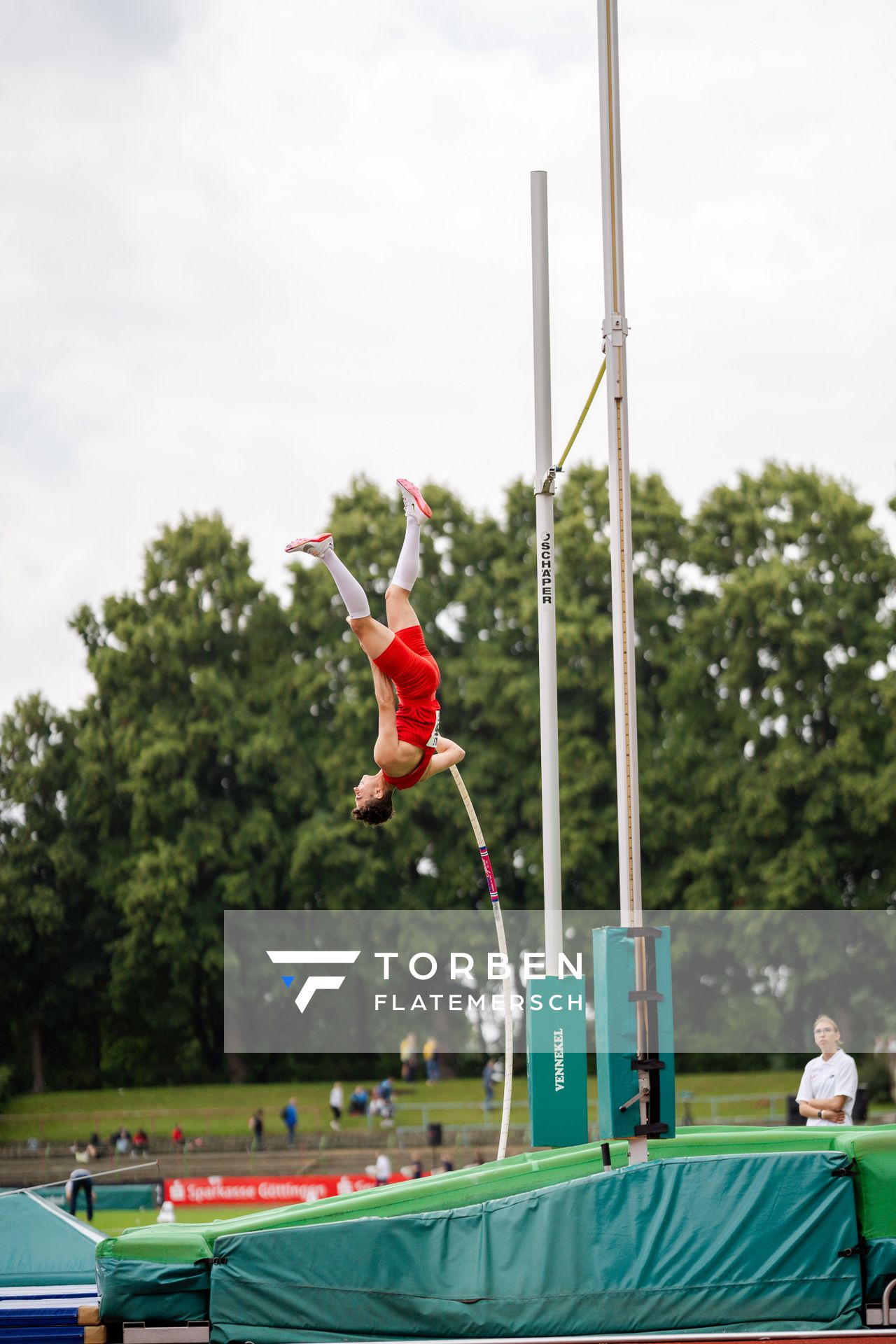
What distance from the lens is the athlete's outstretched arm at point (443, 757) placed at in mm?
7023

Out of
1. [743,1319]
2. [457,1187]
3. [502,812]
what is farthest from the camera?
[502,812]

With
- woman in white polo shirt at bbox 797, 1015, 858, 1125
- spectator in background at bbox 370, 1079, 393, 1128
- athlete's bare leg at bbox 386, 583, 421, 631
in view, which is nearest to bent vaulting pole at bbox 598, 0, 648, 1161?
athlete's bare leg at bbox 386, 583, 421, 631

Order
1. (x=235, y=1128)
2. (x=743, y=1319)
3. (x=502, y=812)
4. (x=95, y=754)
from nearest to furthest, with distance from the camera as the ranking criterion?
1. (x=743, y=1319)
2. (x=235, y=1128)
3. (x=502, y=812)
4. (x=95, y=754)

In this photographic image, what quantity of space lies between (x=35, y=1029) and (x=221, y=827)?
238 inches

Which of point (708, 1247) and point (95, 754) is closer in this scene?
point (708, 1247)

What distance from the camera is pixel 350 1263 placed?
6.58m

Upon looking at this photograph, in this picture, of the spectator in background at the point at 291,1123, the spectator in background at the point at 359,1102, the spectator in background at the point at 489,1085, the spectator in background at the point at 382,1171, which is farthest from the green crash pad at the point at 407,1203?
the spectator in background at the point at 359,1102

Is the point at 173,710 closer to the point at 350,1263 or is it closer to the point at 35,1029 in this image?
the point at 35,1029

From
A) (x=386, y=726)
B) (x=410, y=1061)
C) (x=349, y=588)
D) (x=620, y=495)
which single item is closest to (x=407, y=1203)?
(x=386, y=726)

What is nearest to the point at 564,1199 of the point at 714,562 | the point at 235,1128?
the point at 235,1128

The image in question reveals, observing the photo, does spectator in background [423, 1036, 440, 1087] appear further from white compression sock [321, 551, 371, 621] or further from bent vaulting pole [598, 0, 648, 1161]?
white compression sock [321, 551, 371, 621]

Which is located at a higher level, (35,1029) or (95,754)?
(95,754)

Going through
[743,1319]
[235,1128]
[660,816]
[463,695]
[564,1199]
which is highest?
[463,695]

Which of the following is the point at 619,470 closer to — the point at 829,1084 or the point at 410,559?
the point at 410,559
